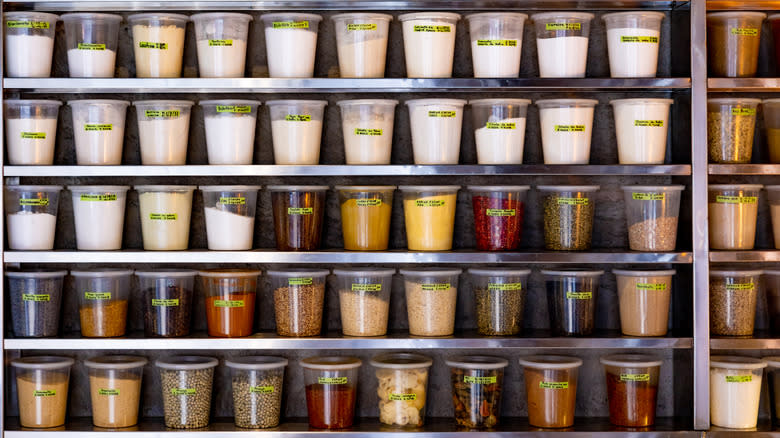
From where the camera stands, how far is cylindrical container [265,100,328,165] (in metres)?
3.29

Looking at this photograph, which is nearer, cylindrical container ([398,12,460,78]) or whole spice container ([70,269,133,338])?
cylindrical container ([398,12,460,78])

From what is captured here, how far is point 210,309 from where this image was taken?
3.36 meters

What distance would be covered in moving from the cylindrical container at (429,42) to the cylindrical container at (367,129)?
7.0 inches

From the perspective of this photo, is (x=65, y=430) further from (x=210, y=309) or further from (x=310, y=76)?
(x=310, y=76)

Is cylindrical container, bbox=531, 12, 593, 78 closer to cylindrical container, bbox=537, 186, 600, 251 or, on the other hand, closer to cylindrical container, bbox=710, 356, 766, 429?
cylindrical container, bbox=537, 186, 600, 251

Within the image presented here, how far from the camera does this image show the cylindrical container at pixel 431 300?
3314 mm

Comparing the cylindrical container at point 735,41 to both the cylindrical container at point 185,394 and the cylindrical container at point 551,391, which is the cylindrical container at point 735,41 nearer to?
the cylindrical container at point 551,391

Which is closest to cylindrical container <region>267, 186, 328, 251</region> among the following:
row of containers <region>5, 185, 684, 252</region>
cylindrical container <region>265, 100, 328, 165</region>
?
row of containers <region>5, 185, 684, 252</region>

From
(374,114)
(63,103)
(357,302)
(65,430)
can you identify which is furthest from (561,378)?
(63,103)

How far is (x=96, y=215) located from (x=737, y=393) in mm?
2407

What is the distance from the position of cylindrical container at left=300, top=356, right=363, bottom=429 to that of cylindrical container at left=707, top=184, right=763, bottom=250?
55.8 inches

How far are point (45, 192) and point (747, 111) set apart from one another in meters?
2.58

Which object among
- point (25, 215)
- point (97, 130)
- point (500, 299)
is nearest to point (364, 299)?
point (500, 299)

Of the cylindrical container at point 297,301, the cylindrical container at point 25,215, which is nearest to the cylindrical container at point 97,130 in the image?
the cylindrical container at point 25,215
